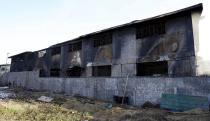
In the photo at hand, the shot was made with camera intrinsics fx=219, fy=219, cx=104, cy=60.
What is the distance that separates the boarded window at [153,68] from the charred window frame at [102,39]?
13.7ft

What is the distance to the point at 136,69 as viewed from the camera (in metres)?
17.1

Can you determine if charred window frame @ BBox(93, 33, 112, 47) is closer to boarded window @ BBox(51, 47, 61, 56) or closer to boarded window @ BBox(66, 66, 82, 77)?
boarded window @ BBox(66, 66, 82, 77)

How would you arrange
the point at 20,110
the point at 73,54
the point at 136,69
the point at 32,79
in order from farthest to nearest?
the point at 32,79
the point at 73,54
the point at 136,69
the point at 20,110

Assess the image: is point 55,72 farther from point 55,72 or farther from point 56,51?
point 56,51

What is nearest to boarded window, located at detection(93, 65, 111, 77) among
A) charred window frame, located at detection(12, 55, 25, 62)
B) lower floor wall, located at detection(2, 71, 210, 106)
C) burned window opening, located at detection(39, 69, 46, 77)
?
lower floor wall, located at detection(2, 71, 210, 106)

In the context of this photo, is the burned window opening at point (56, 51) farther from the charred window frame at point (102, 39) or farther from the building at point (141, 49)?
the charred window frame at point (102, 39)

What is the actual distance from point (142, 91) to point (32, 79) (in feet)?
57.5

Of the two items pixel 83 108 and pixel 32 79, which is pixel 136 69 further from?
pixel 32 79

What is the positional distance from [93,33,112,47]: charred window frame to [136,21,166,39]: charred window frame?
3.13 metres

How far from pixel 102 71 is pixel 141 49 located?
4697 mm

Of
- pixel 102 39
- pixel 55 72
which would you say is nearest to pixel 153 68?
pixel 102 39

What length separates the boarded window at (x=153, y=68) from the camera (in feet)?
51.4

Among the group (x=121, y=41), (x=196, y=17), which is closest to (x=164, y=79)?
(x=196, y=17)

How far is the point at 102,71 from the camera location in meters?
20.0
